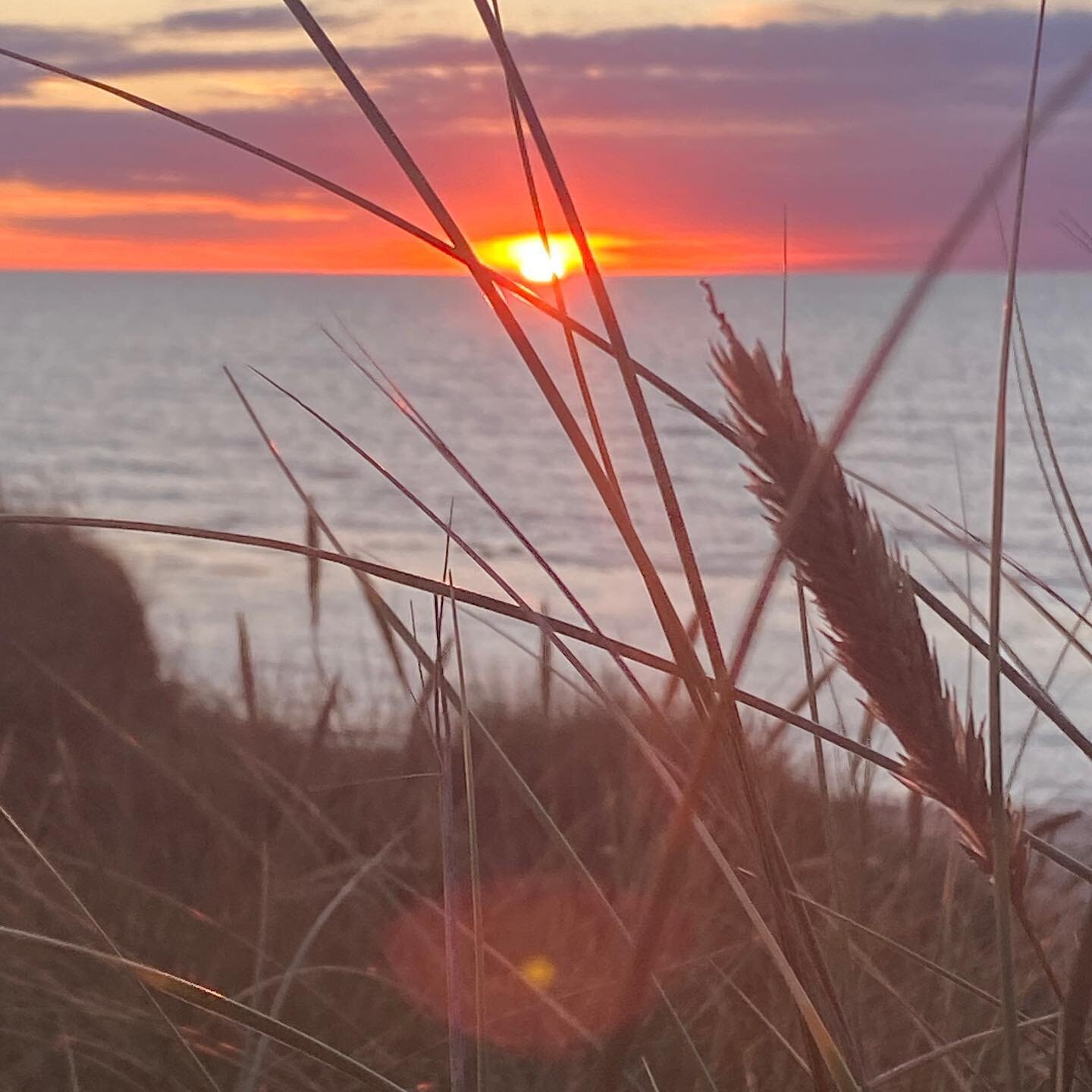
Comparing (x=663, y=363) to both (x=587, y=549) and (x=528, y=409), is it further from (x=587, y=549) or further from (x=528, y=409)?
(x=587, y=549)

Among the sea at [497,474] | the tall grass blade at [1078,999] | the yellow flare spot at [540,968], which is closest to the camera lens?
the tall grass blade at [1078,999]

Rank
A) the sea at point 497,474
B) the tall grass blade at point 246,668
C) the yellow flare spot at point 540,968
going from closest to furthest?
the tall grass blade at point 246,668
the yellow flare spot at point 540,968
the sea at point 497,474

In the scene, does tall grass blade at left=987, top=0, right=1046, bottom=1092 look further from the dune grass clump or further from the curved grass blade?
the curved grass blade

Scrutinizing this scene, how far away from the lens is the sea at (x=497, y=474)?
9.09ft

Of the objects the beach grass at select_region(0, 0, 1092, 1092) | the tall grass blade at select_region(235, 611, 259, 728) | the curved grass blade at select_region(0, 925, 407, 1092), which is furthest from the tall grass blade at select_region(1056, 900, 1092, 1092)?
the tall grass blade at select_region(235, 611, 259, 728)

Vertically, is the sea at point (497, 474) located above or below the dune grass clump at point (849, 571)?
above

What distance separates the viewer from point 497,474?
594 inches

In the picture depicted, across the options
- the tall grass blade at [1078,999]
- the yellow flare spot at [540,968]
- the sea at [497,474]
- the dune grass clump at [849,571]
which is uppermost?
the sea at [497,474]

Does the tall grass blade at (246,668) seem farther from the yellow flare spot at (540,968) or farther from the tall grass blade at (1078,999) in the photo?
the tall grass blade at (1078,999)

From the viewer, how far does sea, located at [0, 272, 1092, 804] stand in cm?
277

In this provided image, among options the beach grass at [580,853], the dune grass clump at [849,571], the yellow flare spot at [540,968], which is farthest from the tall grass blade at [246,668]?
the dune grass clump at [849,571]

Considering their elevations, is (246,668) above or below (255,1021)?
above

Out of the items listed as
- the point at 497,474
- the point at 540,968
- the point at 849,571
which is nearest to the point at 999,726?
the point at 849,571

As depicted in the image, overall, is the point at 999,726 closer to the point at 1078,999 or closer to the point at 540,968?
the point at 1078,999
